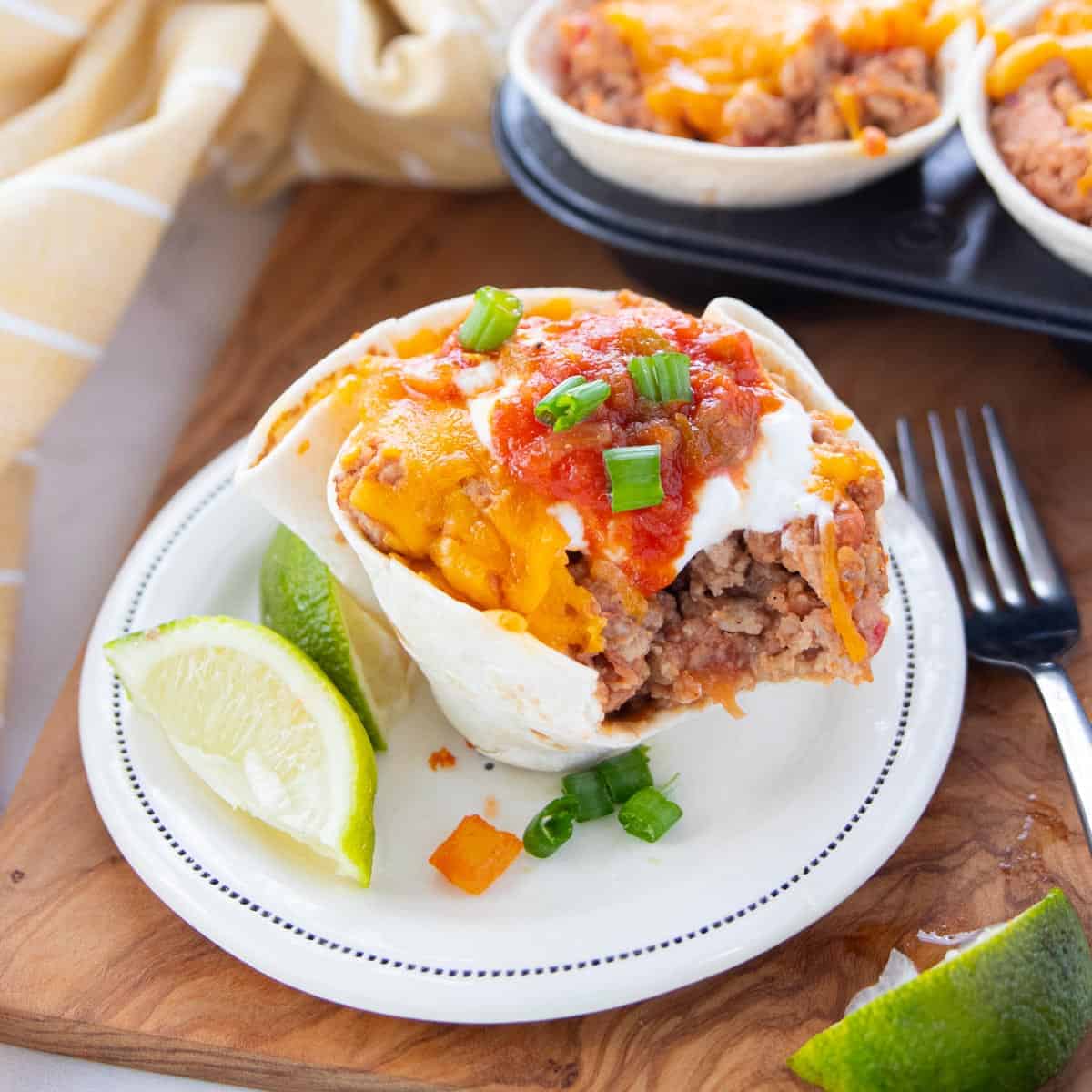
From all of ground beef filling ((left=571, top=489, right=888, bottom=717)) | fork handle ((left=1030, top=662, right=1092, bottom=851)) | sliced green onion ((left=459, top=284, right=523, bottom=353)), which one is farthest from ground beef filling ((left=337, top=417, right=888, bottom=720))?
fork handle ((left=1030, top=662, right=1092, bottom=851))

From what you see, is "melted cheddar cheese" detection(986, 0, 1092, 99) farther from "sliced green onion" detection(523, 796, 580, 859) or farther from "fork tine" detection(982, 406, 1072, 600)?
"sliced green onion" detection(523, 796, 580, 859)

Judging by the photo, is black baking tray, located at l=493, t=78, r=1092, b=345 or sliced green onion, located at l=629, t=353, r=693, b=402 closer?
sliced green onion, located at l=629, t=353, r=693, b=402

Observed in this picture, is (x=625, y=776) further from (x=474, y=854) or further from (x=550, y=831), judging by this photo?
Answer: (x=474, y=854)

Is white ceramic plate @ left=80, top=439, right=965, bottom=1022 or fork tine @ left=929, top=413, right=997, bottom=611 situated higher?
fork tine @ left=929, top=413, right=997, bottom=611

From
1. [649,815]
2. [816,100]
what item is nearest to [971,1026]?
[649,815]

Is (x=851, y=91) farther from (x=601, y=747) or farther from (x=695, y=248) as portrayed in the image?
(x=601, y=747)

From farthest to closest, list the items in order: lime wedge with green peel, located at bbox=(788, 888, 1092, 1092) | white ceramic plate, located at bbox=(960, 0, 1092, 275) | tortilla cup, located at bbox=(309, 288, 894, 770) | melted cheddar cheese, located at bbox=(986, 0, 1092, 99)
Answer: melted cheddar cheese, located at bbox=(986, 0, 1092, 99) → white ceramic plate, located at bbox=(960, 0, 1092, 275) → tortilla cup, located at bbox=(309, 288, 894, 770) → lime wedge with green peel, located at bbox=(788, 888, 1092, 1092)

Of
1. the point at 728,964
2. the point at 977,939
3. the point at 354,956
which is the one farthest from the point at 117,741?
the point at 977,939
